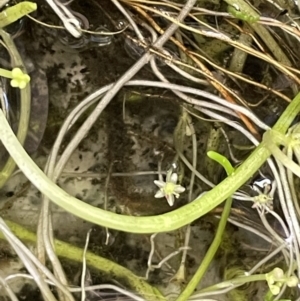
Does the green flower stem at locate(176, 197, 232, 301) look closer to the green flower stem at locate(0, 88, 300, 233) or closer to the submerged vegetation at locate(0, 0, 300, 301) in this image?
the submerged vegetation at locate(0, 0, 300, 301)

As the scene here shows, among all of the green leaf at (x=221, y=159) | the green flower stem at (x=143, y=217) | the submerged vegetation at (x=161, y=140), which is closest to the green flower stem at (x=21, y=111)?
the submerged vegetation at (x=161, y=140)

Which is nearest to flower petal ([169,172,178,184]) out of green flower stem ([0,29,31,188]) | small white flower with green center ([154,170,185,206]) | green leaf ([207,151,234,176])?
small white flower with green center ([154,170,185,206])

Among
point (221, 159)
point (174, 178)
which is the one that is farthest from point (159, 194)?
point (221, 159)

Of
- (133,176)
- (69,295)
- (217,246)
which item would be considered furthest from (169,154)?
(69,295)

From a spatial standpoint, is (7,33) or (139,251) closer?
(7,33)

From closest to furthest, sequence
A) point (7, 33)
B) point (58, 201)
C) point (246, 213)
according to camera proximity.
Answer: point (58, 201) < point (7, 33) < point (246, 213)

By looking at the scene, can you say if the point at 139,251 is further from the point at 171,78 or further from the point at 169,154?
the point at 171,78

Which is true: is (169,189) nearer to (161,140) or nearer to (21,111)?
(161,140)
